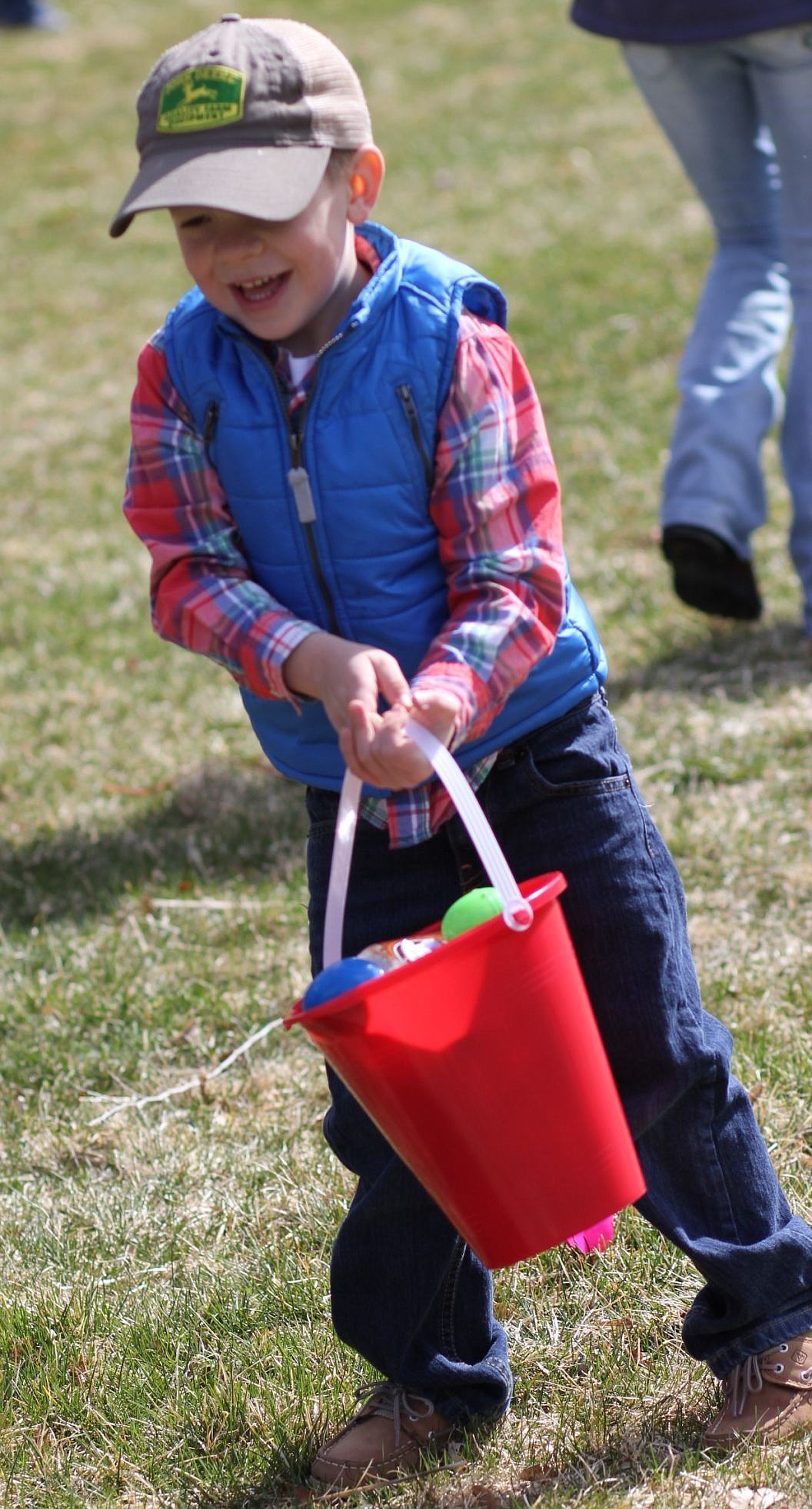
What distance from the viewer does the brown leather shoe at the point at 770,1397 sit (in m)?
2.30

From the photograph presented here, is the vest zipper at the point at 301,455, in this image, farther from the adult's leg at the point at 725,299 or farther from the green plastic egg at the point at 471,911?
the adult's leg at the point at 725,299

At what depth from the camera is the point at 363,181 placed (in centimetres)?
215

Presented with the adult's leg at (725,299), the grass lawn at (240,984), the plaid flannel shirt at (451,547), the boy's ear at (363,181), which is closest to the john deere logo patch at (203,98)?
the boy's ear at (363,181)

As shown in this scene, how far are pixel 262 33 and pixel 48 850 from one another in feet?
8.44

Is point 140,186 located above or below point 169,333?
above

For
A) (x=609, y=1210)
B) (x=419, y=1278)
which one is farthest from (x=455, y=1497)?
(x=609, y=1210)

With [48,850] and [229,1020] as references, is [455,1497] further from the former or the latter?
[48,850]

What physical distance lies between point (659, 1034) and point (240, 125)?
45.8 inches

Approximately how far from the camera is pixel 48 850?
4.31 meters

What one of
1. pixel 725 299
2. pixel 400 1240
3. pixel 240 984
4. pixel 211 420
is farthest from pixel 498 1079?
pixel 725 299

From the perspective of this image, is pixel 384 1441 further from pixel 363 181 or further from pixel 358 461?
pixel 363 181

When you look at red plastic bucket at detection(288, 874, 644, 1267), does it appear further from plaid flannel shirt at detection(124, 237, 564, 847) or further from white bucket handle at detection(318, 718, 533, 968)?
plaid flannel shirt at detection(124, 237, 564, 847)

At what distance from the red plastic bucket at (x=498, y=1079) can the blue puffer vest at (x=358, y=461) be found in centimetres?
38

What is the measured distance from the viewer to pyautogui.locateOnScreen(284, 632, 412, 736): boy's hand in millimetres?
1999
